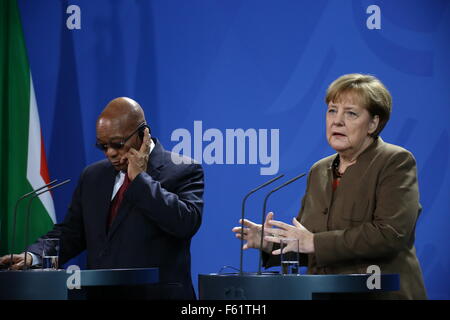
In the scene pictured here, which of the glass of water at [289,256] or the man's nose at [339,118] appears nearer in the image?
the glass of water at [289,256]

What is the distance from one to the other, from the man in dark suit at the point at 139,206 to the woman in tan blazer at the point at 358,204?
21.0 inches

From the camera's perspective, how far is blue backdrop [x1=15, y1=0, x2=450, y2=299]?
14.5ft

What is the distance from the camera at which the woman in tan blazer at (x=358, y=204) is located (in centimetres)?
267

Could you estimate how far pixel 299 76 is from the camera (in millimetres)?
4461

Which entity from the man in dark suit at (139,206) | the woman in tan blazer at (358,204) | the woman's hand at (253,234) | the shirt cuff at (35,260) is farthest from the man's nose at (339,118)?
the shirt cuff at (35,260)

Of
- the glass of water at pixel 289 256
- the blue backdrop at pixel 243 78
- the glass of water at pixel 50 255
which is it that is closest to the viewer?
the glass of water at pixel 289 256

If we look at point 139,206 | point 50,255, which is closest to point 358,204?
point 139,206

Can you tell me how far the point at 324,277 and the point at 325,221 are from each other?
0.69m

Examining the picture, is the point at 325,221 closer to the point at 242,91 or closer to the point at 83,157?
the point at 242,91

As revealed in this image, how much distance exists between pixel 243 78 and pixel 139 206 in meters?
1.57

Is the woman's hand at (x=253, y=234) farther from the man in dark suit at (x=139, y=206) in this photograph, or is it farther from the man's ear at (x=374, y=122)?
the man's ear at (x=374, y=122)

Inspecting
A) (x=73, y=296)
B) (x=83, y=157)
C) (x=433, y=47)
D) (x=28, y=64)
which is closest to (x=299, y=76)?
(x=433, y=47)

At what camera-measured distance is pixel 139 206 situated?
10.6 feet

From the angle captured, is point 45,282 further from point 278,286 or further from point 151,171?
point 151,171
